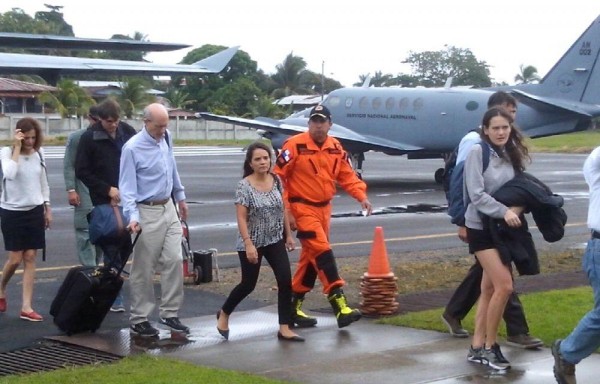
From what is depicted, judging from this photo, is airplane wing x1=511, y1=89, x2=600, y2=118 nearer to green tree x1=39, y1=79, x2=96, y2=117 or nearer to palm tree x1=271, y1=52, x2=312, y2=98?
green tree x1=39, y1=79, x2=96, y2=117

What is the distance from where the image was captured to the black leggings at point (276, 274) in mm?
8943

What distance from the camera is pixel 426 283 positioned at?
11953 millimetres

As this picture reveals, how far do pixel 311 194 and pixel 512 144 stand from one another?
2.07 m

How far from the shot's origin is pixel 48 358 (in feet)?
27.0

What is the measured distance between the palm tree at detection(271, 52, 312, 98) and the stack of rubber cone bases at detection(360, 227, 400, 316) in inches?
3913

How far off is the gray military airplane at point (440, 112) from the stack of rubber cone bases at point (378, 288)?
1859 cm

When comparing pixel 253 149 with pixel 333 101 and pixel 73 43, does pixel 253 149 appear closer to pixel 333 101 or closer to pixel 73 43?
pixel 73 43

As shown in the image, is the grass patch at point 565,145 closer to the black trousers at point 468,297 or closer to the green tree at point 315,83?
the black trousers at point 468,297

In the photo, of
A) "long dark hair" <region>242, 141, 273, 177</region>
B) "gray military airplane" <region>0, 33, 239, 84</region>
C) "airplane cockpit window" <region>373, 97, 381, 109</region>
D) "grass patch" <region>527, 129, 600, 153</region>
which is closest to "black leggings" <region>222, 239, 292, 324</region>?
"long dark hair" <region>242, 141, 273, 177</region>

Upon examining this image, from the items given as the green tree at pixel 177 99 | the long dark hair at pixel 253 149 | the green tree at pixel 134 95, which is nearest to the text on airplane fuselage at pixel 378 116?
the long dark hair at pixel 253 149

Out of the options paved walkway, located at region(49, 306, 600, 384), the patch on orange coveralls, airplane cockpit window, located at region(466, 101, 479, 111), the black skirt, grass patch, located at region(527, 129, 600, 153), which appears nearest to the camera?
paved walkway, located at region(49, 306, 600, 384)

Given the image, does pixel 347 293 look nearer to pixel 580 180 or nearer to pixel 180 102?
pixel 580 180

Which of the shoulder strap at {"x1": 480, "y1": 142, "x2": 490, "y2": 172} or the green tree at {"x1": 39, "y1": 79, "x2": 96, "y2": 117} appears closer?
the shoulder strap at {"x1": 480, "y1": 142, "x2": 490, "y2": 172}

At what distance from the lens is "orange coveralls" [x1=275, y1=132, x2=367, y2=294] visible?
30.5ft
